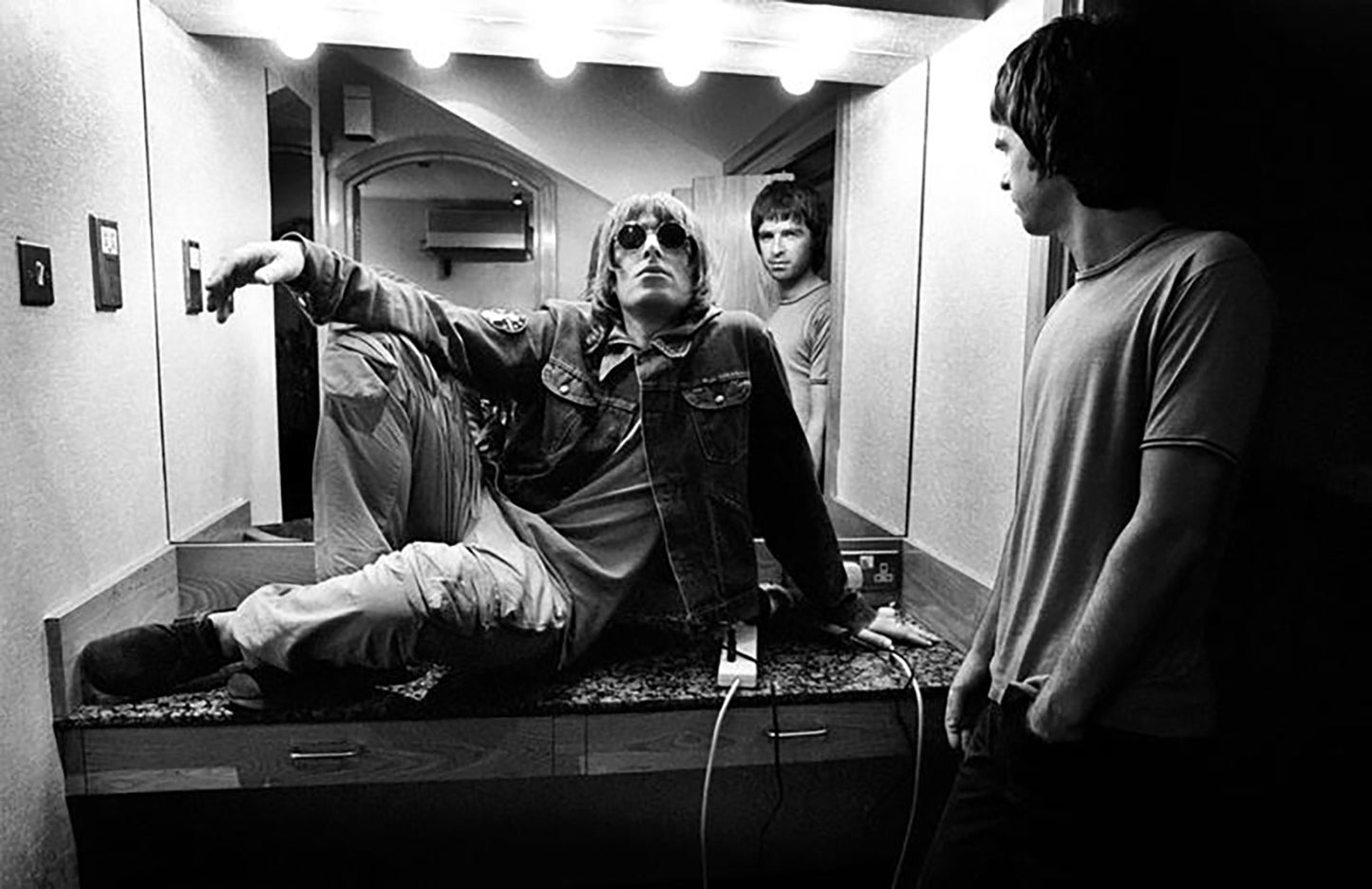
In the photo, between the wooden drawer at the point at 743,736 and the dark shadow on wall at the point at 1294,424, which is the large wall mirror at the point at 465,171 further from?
the wooden drawer at the point at 743,736

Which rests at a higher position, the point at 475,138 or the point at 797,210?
the point at 475,138

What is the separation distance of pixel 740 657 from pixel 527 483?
0.43 m

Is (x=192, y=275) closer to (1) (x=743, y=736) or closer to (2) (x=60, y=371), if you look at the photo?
(2) (x=60, y=371)

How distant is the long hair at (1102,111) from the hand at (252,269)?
38.8 inches

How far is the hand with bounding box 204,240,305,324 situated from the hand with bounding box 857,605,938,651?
105 centimetres

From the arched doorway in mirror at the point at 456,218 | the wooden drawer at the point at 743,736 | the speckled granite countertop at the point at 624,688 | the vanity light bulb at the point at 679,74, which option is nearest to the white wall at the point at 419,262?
the arched doorway in mirror at the point at 456,218

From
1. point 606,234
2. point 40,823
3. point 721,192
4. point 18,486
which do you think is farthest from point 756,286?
point 40,823

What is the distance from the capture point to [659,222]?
1.53 meters

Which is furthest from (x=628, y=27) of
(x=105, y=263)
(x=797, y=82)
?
(x=105, y=263)

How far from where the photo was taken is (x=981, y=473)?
161cm

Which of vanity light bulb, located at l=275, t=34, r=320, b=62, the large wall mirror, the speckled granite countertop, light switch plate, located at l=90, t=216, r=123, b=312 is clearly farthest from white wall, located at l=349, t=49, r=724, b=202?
the speckled granite countertop

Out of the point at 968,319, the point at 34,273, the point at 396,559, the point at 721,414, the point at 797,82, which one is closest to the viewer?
the point at 34,273

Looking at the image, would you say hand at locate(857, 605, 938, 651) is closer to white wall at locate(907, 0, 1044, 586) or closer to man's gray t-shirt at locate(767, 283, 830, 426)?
white wall at locate(907, 0, 1044, 586)

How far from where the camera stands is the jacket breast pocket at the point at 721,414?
1.53 meters
